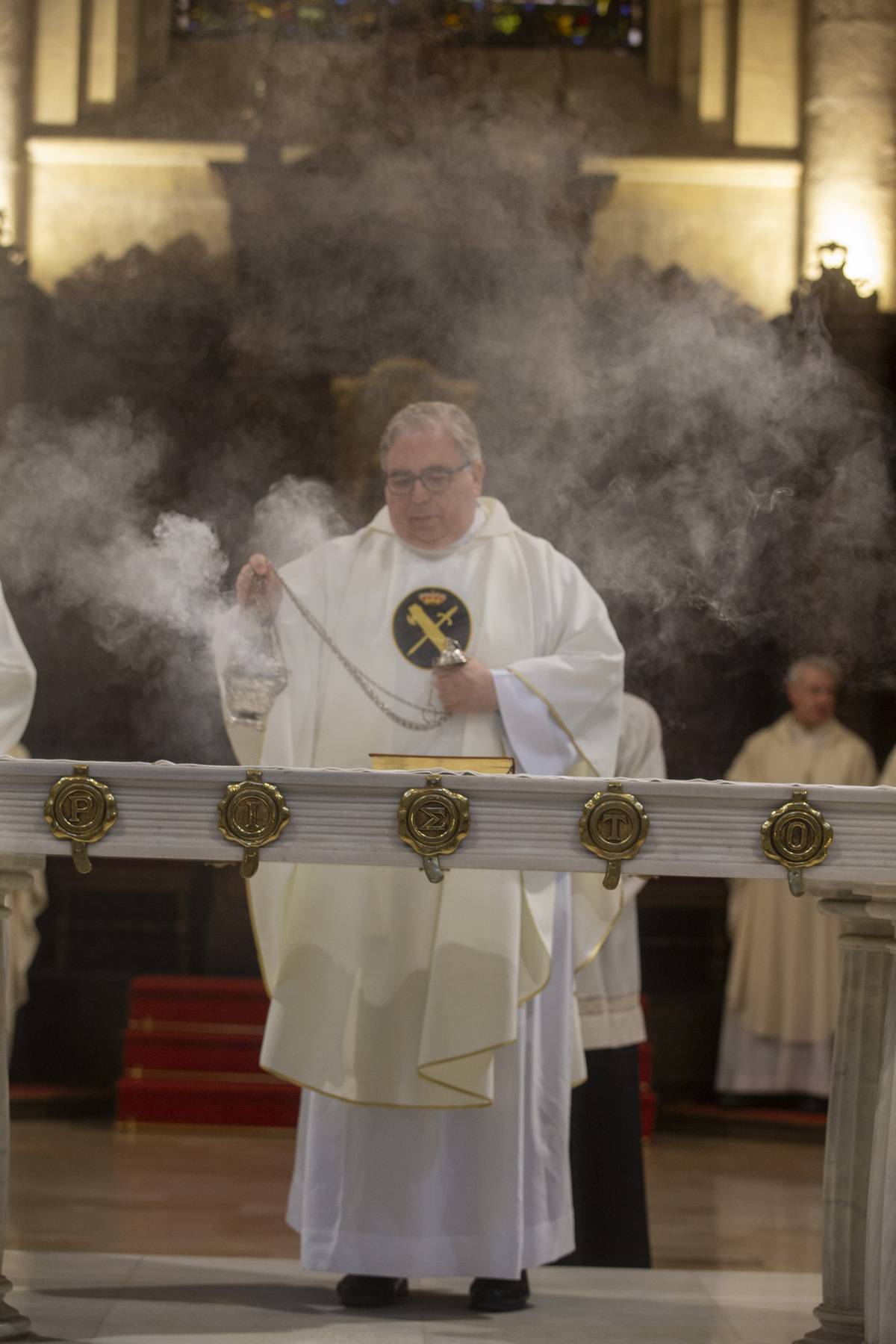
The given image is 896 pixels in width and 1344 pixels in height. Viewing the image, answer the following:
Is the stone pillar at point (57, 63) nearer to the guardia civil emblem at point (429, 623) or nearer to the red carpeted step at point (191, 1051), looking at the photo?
the guardia civil emblem at point (429, 623)

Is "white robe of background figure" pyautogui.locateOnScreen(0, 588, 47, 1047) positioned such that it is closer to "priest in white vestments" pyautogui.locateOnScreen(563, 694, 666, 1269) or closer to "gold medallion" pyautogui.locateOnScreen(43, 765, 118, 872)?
"gold medallion" pyautogui.locateOnScreen(43, 765, 118, 872)

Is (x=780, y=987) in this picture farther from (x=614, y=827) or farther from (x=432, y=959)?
(x=614, y=827)

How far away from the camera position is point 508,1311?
3.23 m

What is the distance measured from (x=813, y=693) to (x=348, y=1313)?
1.86 meters

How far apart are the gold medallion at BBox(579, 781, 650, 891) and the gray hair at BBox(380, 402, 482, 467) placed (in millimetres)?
1186

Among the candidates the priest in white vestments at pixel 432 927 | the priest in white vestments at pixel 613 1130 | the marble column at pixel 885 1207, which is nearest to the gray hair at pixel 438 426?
the priest in white vestments at pixel 432 927

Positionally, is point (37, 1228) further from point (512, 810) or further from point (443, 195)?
point (443, 195)

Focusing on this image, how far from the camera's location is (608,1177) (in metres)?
4.19

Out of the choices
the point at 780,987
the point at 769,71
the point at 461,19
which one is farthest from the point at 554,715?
the point at 780,987

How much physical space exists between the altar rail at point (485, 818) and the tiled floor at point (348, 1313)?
39.1 inches

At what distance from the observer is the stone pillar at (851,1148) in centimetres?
294

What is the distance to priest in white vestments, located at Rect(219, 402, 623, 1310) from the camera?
3.21m

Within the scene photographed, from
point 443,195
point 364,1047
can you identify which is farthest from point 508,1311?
point 443,195

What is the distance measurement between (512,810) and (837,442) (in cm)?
155
